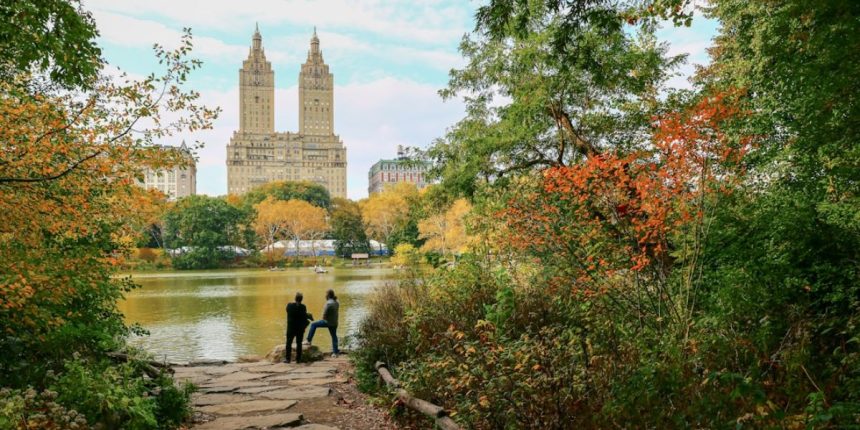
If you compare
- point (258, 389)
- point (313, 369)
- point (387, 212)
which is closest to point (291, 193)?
point (387, 212)

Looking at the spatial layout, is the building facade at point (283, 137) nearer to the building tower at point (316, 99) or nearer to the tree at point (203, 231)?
the building tower at point (316, 99)

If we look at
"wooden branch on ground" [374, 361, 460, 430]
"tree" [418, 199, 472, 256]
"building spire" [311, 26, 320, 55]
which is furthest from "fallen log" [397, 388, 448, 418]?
"building spire" [311, 26, 320, 55]

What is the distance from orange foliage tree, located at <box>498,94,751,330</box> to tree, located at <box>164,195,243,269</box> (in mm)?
49006

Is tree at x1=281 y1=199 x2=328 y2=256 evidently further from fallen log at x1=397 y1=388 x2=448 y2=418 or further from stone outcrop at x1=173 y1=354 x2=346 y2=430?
fallen log at x1=397 y1=388 x2=448 y2=418

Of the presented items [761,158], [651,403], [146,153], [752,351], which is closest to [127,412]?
[146,153]

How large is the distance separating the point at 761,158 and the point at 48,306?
8.14 meters

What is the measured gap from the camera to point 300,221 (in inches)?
2221

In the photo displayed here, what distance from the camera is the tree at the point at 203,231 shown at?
5047 centimetres

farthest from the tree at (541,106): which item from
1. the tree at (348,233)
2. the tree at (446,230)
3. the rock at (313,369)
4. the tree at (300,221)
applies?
the tree at (348,233)

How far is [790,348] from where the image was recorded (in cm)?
320

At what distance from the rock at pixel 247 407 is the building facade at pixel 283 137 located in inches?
4374

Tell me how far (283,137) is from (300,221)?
64045 millimetres

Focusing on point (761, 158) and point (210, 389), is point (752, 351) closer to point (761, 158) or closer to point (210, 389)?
point (761, 158)

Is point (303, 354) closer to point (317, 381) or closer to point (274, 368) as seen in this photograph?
point (274, 368)
